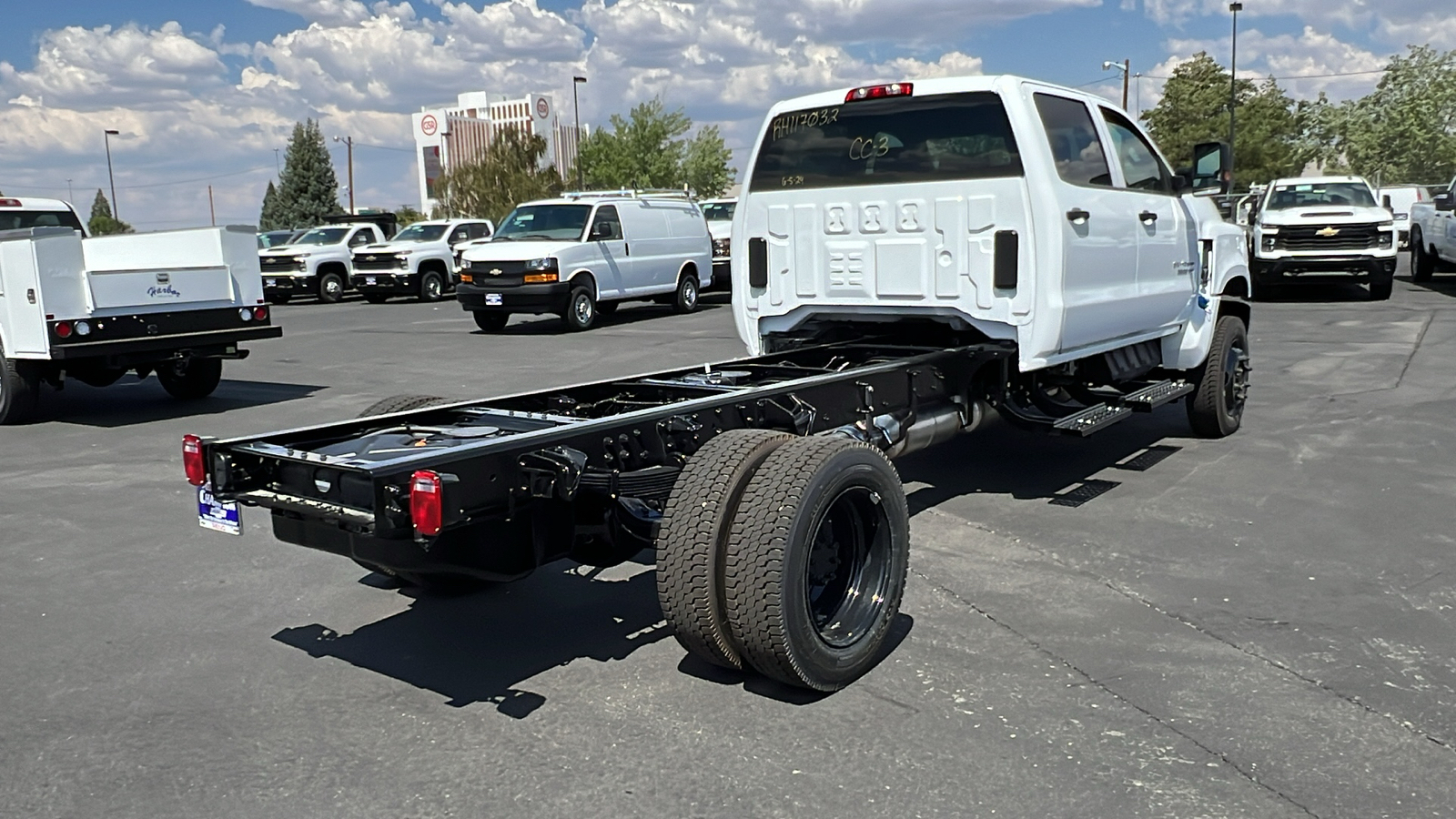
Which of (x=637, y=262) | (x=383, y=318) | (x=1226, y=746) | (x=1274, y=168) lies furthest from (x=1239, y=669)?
(x=1274, y=168)

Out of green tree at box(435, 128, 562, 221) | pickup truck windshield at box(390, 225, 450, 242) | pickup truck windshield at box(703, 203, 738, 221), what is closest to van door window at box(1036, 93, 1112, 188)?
pickup truck windshield at box(703, 203, 738, 221)

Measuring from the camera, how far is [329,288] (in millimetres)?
28141

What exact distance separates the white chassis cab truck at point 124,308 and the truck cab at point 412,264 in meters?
14.2

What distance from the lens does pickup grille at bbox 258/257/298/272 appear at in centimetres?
2778

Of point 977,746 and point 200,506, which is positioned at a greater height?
point 200,506

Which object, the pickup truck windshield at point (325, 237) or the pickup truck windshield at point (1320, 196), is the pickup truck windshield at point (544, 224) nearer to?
the pickup truck windshield at point (325, 237)

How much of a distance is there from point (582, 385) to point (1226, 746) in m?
3.14

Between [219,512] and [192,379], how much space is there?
8.28 meters

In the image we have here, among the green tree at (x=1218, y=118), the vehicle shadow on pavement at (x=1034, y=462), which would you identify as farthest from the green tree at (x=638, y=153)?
the vehicle shadow on pavement at (x=1034, y=462)

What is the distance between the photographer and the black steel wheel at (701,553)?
3.86 meters

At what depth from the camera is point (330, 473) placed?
382cm

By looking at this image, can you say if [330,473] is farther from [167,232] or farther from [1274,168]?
[1274,168]

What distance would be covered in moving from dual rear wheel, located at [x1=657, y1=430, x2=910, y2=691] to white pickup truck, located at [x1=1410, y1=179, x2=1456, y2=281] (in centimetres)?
1891

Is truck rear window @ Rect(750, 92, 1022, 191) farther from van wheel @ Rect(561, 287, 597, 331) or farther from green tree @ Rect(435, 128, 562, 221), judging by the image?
green tree @ Rect(435, 128, 562, 221)
